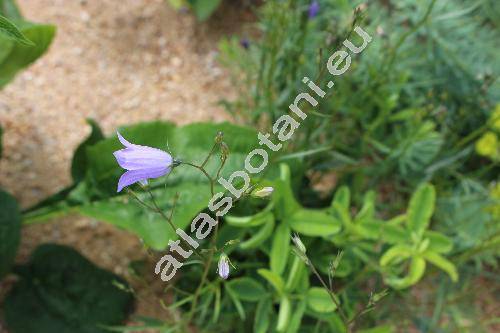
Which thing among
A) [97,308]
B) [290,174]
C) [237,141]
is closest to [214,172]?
[237,141]

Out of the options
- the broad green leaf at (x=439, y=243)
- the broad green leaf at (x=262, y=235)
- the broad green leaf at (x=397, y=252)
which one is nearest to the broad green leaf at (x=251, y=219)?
the broad green leaf at (x=262, y=235)

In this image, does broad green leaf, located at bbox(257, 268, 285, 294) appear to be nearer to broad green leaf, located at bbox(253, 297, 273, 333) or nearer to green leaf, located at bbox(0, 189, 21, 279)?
broad green leaf, located at bbox(253, 297, 273, 333)

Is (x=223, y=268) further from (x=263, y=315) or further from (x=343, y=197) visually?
(x=343, y=197)

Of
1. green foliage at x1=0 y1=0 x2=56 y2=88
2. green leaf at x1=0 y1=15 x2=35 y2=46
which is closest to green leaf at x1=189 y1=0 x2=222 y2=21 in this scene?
green foliage at x1=0 y1=0 x2=56 y2=88

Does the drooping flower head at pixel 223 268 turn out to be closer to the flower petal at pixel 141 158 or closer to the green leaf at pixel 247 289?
the flower petal at pixel 141 158

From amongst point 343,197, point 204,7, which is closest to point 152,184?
point 343,197
